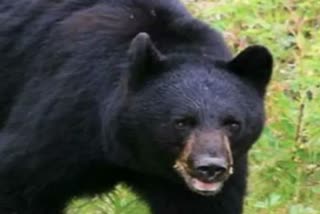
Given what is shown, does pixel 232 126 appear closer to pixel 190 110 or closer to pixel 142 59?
pixel 190 110

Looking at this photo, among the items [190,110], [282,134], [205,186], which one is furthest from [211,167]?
[282,134]

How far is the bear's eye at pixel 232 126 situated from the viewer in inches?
181

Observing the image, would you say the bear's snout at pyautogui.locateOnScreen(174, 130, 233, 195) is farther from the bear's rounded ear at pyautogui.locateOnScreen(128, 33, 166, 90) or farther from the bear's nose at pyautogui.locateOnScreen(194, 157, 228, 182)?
the bear's rounded ear at pyautogui.locateOnScreen(128, 33, 166, 90)

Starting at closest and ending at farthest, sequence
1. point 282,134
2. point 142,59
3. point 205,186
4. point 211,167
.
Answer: point 211,167 < point 205,186 < point 142,59 < point 282,134

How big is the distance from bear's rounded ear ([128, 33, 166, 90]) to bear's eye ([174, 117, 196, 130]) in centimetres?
26

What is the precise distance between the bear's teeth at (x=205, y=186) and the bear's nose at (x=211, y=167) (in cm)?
8

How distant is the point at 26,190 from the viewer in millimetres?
5090

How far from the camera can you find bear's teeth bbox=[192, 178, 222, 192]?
4566 millimetres

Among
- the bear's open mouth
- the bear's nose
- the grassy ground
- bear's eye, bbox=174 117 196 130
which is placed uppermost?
bear's eye, bbox=174 117 196 130

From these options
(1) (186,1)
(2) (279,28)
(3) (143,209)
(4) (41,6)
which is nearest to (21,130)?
(4) (41,6)

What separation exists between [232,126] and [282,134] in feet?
6.45

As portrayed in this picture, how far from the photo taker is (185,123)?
4.62 meters

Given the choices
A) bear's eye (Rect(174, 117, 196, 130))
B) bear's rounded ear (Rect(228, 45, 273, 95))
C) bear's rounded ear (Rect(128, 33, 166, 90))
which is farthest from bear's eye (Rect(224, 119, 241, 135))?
bear's rounded ear (Rect(128, 33, 166, 90))

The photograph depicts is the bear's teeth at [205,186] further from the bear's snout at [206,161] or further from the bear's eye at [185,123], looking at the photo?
the bear's eye at [185,123]
